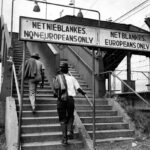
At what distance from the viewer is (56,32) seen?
6.05m

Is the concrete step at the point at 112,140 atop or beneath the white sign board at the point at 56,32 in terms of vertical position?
beneath

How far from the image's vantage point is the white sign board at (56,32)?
5.79m

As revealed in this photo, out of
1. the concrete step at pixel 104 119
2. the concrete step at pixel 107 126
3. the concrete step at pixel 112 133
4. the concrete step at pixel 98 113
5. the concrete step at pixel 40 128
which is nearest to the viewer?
the concrete step at pixel 40 128

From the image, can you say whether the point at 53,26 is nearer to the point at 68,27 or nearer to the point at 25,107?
the point at 68,27

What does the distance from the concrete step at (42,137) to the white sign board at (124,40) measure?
2413 mm

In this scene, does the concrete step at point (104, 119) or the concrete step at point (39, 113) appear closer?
the concrete step at point (39, 113)

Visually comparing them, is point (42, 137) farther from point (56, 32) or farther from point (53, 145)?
point (56, 32)

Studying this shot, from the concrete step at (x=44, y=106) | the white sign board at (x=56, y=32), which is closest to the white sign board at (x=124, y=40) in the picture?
the white sign board at (x=56, y=32)

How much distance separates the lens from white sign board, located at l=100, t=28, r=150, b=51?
256 inches

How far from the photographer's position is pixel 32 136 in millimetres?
6711

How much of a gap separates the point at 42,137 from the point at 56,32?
2.53 m

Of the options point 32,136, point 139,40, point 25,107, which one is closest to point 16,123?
point 32,136

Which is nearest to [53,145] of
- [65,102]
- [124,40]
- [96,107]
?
[65,102]

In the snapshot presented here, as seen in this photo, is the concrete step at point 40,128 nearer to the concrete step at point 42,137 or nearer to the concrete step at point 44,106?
the concrete step at point 42,137
